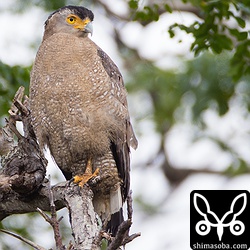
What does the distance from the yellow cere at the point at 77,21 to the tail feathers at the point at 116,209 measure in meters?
1.63

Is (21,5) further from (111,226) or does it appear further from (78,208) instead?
(78,208)

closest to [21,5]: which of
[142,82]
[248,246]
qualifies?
[142,82]

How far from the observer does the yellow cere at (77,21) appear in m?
7.05

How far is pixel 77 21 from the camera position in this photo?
7.08 m

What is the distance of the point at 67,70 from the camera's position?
659cm

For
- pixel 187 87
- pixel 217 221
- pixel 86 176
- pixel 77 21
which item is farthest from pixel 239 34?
pixel 187 87

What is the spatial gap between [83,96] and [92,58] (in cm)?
46

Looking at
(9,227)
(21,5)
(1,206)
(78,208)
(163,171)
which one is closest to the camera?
(78,208)

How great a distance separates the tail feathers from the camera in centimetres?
681

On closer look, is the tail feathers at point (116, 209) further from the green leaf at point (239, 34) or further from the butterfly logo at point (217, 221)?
the green leaf at point (239, 34)

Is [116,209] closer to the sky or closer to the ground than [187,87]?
closer to the ground

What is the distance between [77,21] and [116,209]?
6.15ft

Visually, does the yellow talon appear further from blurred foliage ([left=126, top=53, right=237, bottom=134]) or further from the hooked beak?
blurred foliage ([left=126, top=53, right=237, bottom=134])

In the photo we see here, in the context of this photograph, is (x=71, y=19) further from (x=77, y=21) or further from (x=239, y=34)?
(x=239, y=34)
